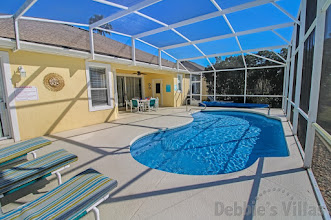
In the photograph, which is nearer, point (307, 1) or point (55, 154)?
point (55, 154)

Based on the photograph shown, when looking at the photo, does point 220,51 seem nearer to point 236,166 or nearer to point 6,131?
point 236,166

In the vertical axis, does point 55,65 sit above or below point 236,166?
above

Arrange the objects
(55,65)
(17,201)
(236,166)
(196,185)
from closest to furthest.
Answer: (17,201) < (196,185) < (236,166) < (55,65)

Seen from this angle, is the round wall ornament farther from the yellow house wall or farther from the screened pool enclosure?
the screened pool enclosure

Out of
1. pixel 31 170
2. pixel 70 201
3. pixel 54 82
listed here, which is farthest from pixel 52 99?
pixel 70 201

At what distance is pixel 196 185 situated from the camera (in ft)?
7.71

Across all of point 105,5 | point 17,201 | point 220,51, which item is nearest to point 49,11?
point 105,5

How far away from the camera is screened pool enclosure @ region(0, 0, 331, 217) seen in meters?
2.36

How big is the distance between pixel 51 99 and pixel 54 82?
0.58m

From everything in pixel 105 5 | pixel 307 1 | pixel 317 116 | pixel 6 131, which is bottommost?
pixel 6 131

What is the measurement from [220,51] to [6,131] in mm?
10038

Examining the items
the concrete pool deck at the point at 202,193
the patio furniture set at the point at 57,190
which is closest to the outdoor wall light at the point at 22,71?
the patio furniture set at the point at 57,190

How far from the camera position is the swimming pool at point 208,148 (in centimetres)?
371

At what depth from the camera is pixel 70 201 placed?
1.56 metres
